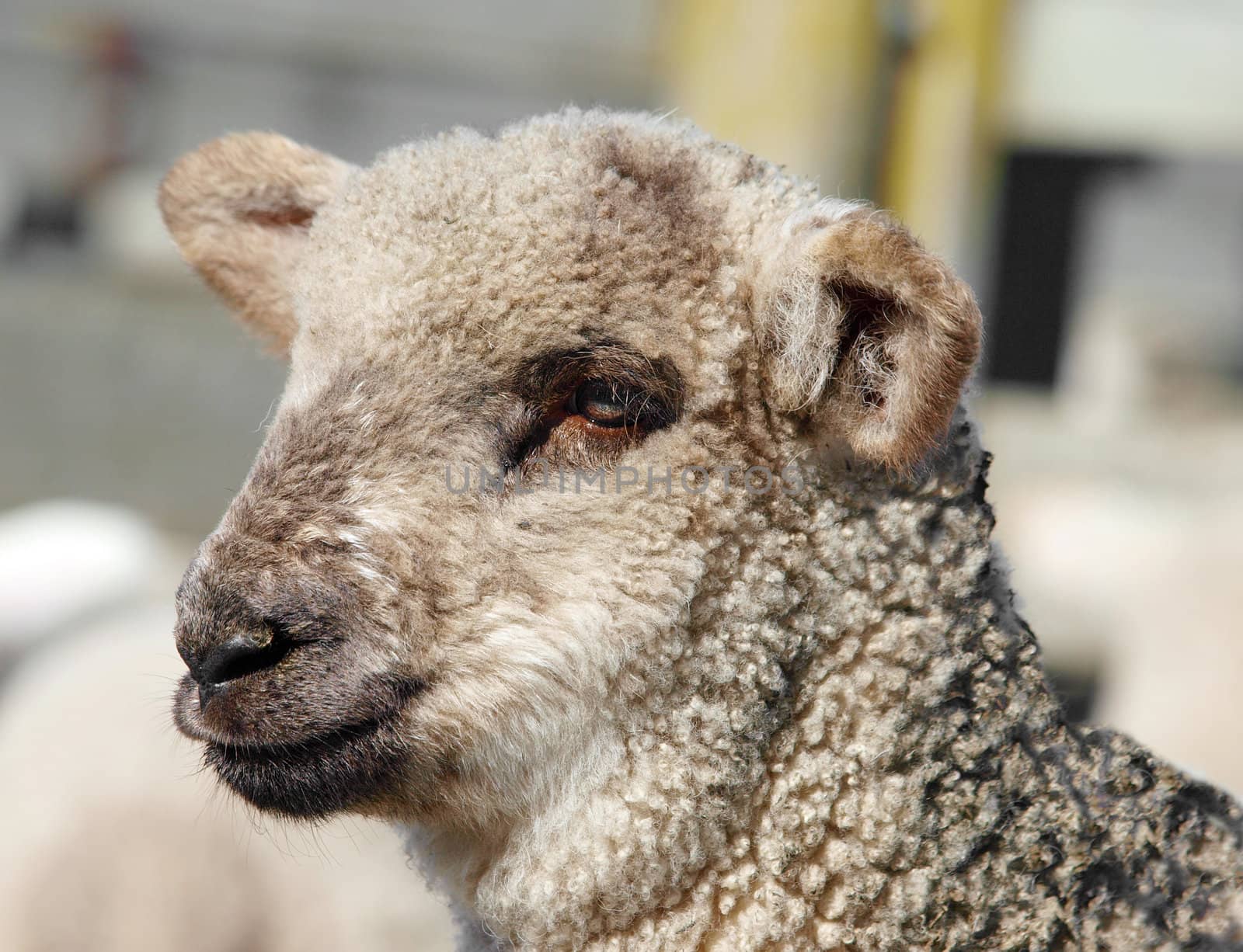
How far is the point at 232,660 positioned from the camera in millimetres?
1955

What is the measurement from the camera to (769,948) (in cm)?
200

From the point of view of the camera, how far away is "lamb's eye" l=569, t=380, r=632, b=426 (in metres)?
2.07

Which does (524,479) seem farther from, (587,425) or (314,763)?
(314,763)

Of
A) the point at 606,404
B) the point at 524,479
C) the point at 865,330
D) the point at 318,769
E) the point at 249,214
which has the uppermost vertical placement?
the point at 249,214

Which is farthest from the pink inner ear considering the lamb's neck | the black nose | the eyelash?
the lamb's neck

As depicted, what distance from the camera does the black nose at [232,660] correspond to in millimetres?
1933

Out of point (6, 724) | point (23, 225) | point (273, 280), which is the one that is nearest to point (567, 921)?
point (273, 280)

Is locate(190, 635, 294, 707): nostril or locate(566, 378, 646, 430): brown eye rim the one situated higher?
locate(566, 378, 646, 430): brown eye rim

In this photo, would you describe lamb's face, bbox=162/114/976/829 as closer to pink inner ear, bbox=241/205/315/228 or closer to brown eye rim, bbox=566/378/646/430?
brown eye rim, bbox=566/378/646/430

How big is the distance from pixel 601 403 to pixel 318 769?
0.66m

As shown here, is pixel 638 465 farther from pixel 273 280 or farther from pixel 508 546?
pixel 273 280

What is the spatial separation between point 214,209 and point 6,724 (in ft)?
8.22

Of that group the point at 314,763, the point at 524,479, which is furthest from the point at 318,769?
the point at 524,479

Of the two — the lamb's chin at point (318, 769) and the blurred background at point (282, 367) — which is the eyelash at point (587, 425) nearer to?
the lamb's chin at point (318, 769)
